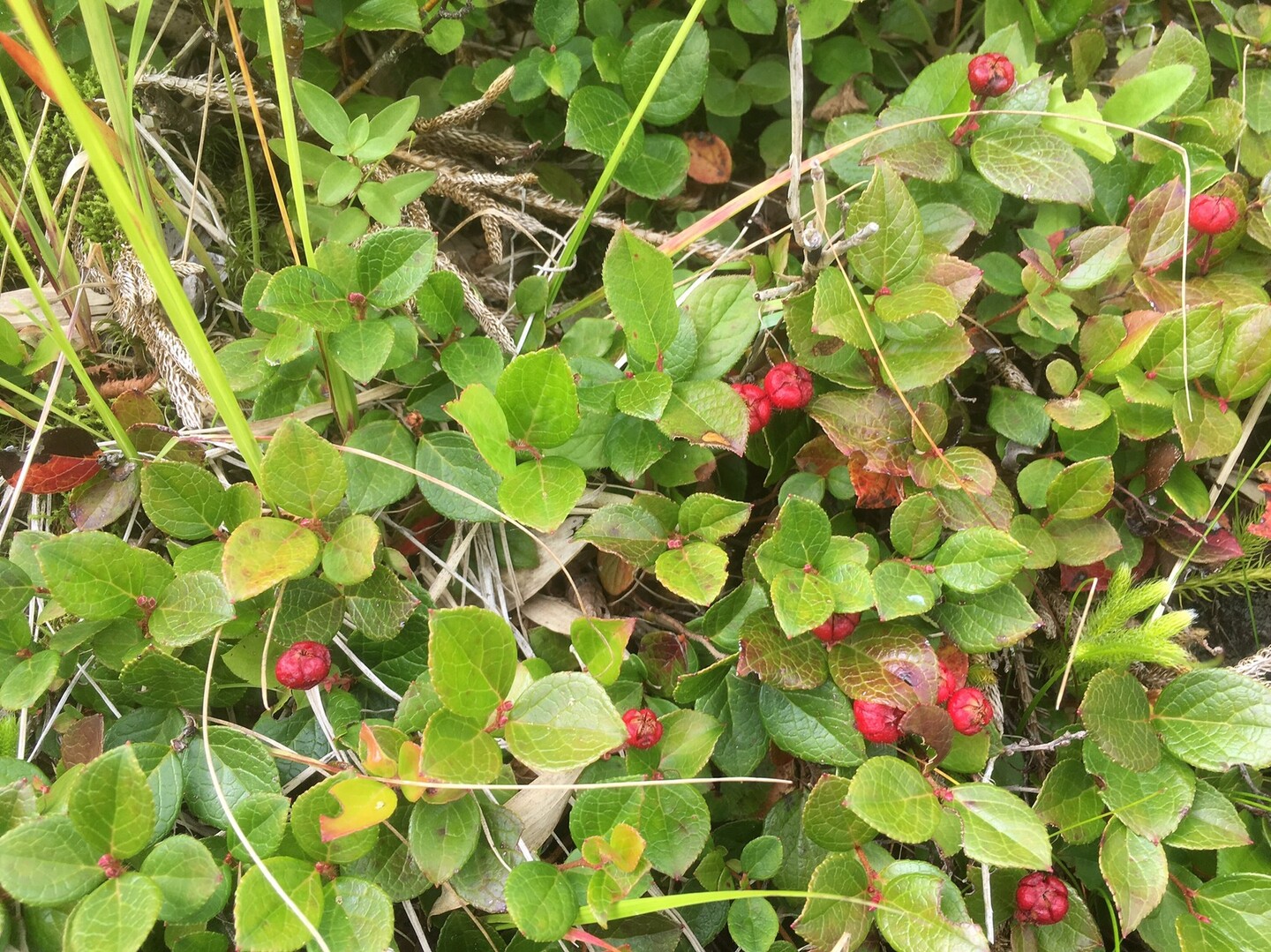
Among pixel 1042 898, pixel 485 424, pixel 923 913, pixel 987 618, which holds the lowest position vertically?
pixel 1042 898

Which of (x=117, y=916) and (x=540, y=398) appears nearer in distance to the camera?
(x=117, y=916)

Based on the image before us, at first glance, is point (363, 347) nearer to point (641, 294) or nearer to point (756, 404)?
point (641, 294)

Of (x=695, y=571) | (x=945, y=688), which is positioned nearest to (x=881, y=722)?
(x=945, y=688)

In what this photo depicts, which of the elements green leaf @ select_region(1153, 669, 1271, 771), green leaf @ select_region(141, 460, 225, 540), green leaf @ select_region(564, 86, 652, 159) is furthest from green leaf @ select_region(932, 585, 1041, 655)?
green leaf @ select_region(141, 460, 225, 540)

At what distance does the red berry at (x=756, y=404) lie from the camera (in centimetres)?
161

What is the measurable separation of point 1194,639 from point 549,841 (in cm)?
130

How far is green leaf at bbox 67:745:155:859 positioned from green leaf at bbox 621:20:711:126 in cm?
150

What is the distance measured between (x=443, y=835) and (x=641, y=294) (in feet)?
2.94

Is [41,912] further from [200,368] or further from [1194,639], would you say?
[1194,639]

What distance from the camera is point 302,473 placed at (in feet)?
4.57

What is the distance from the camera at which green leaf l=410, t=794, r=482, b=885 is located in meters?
1.30

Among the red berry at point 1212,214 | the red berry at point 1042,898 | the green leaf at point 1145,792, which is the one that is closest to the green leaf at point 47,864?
the red berry at point 1042,898

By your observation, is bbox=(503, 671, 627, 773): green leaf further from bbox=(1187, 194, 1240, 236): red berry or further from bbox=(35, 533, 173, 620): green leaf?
bbox=(1187, 194, 1240, 236): red berry

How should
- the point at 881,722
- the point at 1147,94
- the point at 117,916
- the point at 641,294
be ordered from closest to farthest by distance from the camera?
the point at 117,916 < the point at 881,722 < the point at 641,294 < the point at 1147,94
